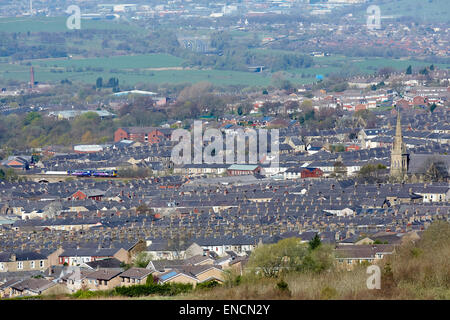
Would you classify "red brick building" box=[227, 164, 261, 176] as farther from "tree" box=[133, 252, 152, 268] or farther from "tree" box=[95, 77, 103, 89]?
"tree" box=[95, 77, 103, 89]

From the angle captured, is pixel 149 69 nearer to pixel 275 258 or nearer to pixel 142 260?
pixel 142 260

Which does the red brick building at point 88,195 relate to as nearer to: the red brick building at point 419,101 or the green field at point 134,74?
the red brick building at point 419,101

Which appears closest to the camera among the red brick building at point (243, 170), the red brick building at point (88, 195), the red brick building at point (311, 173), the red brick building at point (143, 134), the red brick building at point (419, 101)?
the red brick building at point (88, 195)

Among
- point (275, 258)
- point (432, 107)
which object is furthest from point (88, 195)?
point (432, 107)

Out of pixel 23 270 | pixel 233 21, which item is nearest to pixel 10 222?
pixel 23 270

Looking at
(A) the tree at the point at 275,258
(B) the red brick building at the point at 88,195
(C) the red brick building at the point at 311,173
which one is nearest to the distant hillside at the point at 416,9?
(C) the red brick building at the point at 311,173

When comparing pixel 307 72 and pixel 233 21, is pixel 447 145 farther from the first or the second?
pixel 233 21
